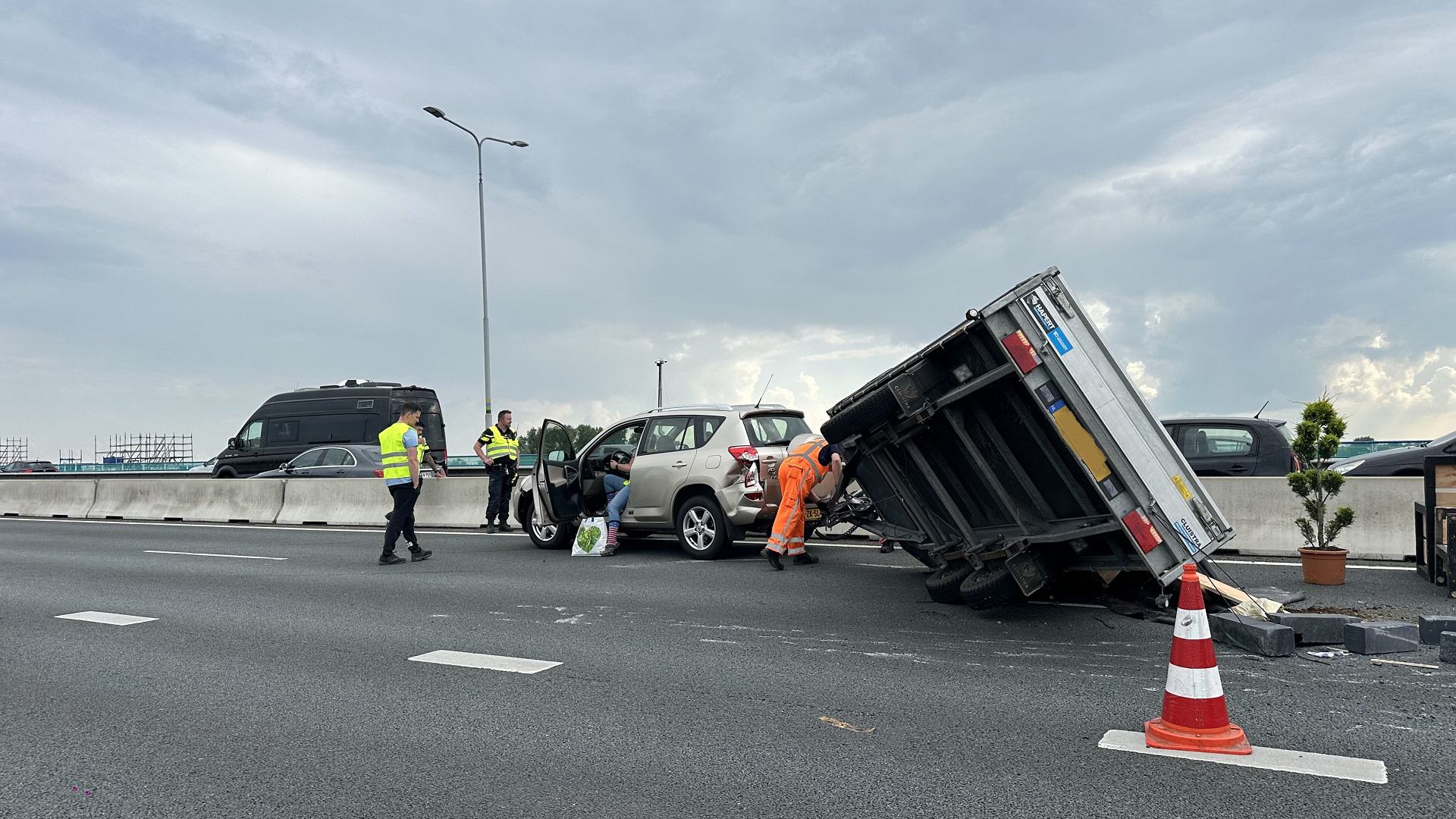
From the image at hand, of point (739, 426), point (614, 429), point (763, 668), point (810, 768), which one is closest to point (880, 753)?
point (810, 768)

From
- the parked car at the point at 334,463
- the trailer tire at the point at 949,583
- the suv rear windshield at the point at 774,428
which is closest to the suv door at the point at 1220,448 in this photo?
the suv rear windshield at the point at 774,428

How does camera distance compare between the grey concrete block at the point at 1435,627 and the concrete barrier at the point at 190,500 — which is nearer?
the grey concrete block at the point at 1435,627

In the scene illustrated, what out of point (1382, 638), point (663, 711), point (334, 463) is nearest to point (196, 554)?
point (334, 463)

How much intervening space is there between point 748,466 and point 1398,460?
8.91 meters

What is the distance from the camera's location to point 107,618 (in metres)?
8.46

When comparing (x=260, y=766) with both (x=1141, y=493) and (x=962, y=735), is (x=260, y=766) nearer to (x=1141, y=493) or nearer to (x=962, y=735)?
(x=962, y=735)

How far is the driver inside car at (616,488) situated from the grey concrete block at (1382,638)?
25.4 feet

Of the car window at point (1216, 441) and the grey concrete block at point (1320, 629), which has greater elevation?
the car window at point (1216, 441)

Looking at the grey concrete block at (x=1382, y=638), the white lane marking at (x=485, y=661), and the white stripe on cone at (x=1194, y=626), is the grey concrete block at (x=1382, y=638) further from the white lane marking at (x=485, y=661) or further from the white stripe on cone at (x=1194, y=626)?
the white lane marking at (x=485, y=661)

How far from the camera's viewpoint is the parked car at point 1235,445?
1323 cm

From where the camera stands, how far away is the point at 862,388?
25.3 feet

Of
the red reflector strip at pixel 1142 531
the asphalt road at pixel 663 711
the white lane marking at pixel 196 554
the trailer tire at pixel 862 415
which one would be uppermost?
the trailer tire at pixel 862 415

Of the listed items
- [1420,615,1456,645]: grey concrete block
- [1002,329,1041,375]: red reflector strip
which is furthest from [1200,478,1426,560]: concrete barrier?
[1002,329,1041,375]: red reflector strip

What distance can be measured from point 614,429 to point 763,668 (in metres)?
6.70
